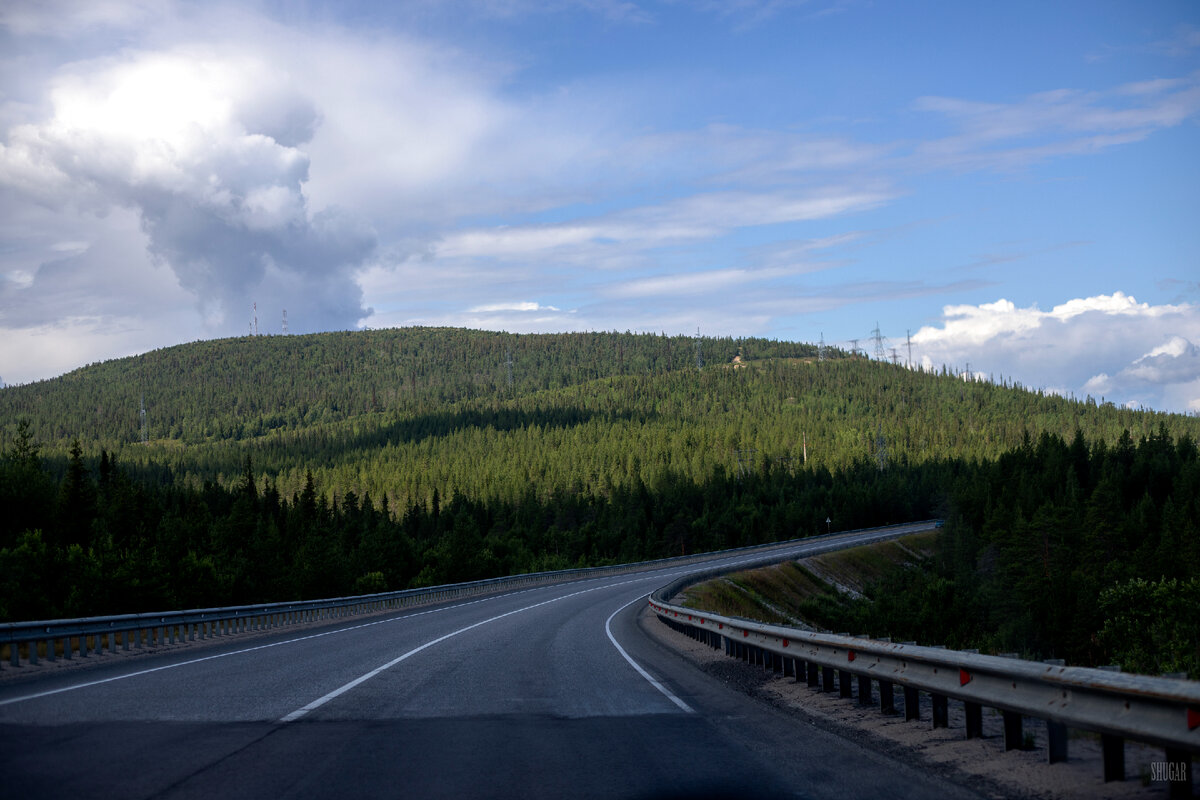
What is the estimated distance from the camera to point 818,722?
946 centimetres

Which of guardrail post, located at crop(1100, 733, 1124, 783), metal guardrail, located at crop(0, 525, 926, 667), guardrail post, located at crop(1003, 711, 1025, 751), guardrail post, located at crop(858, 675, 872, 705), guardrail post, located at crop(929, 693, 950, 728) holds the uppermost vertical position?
guardrail post, located at crop(1100, 733, 1124, 783)

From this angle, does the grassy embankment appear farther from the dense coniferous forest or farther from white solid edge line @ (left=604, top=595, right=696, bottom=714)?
white solid edge line @ (left=604, top=595, right=696, bottom=714)

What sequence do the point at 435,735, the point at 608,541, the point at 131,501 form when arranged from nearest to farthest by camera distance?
the point at 435,735 → the point at 131,501 → the point at 608,541

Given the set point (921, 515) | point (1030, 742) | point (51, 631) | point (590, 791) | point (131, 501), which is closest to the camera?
point (590, 791)

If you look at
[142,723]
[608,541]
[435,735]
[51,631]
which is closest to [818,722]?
[435,735]

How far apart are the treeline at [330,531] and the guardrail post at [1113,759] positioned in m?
40.6

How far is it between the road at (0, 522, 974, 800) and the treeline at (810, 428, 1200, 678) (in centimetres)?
2771

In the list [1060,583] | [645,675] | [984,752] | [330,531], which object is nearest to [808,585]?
[1060,583]

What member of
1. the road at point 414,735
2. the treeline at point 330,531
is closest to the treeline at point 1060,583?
the road at point 414,735

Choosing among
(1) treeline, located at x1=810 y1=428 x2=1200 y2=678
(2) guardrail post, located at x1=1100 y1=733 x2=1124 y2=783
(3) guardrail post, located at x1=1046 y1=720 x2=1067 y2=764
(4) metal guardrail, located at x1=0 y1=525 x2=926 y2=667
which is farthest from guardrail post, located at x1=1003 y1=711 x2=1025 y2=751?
(1) treeline, located at x1=810 y1=428 x2=1200 y2=678

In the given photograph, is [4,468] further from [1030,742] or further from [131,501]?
[1030,742]

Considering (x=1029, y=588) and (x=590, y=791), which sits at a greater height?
(x=590, y=791)

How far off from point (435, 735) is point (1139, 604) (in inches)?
2046

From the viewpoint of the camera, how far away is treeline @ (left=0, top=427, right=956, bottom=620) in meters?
50.3
